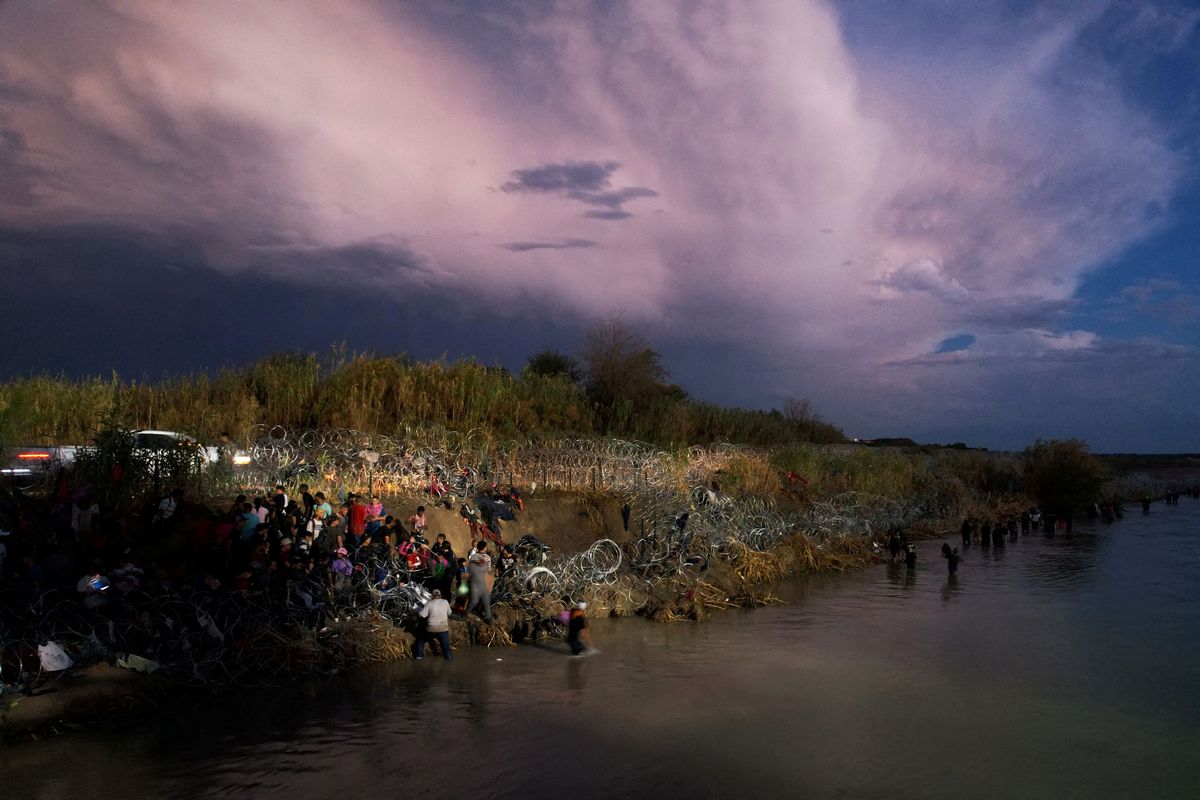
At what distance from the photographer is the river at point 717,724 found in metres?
10.3

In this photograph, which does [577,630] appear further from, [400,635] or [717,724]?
[717,724]

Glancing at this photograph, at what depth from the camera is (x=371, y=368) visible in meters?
29.6

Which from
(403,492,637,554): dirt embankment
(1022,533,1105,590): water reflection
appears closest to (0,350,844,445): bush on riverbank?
(403,492,637,554): dirt embankment

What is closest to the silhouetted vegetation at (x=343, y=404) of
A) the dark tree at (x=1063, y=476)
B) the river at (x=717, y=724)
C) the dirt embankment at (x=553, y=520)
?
the dirt embankment at (x=553, y=520)

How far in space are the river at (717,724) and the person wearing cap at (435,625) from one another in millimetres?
291

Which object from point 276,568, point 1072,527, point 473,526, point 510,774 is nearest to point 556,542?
point 473,526

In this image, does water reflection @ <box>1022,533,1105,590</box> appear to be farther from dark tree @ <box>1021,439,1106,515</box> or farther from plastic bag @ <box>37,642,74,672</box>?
plastic bag @ <box>37,642,74,672</box>

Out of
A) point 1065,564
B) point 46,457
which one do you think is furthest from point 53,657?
point 1065,564

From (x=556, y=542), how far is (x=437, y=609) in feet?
23.3

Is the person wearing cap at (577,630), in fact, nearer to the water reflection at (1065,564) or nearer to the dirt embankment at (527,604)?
the dirt embankment at (527,604)

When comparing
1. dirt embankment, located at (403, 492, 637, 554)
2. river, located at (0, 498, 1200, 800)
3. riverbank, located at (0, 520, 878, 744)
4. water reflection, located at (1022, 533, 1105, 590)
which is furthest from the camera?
water reflection, located at (1022, 533, 1105, 590)

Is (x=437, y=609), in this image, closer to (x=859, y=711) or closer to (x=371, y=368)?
(x=859, y=711)

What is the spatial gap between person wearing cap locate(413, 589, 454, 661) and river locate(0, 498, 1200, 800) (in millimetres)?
291

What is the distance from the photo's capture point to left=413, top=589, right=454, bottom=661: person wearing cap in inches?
615
